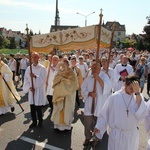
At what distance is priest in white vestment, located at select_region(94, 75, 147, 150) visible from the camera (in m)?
4.00

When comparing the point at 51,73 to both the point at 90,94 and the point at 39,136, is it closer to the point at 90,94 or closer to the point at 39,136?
the point at 39,136

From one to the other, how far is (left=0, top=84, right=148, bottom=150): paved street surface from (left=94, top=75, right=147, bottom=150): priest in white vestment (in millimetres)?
1743

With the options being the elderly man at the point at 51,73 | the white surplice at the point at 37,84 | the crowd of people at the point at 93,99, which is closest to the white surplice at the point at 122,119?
the crowd of people at the point at 93,99

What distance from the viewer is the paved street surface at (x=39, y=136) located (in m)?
5.94

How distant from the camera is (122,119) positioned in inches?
Answer: 161

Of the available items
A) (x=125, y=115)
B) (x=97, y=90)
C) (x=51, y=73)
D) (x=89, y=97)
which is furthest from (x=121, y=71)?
(x=125, y=115)

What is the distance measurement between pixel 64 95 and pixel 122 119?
2789mm

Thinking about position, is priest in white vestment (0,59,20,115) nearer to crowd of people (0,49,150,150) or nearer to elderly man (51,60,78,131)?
crowd of people (0,49,150,150)

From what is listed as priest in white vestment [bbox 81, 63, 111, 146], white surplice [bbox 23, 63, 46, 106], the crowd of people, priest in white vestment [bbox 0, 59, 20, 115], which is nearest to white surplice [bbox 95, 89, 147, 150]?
the crowd of people

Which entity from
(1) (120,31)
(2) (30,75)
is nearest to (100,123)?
(2) (30,75)

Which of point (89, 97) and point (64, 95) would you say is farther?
point (64, 95)

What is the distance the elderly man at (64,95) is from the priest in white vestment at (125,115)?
251 centimetres

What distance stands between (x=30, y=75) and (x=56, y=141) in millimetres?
1901

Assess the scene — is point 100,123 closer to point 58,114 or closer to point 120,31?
point 58,114
